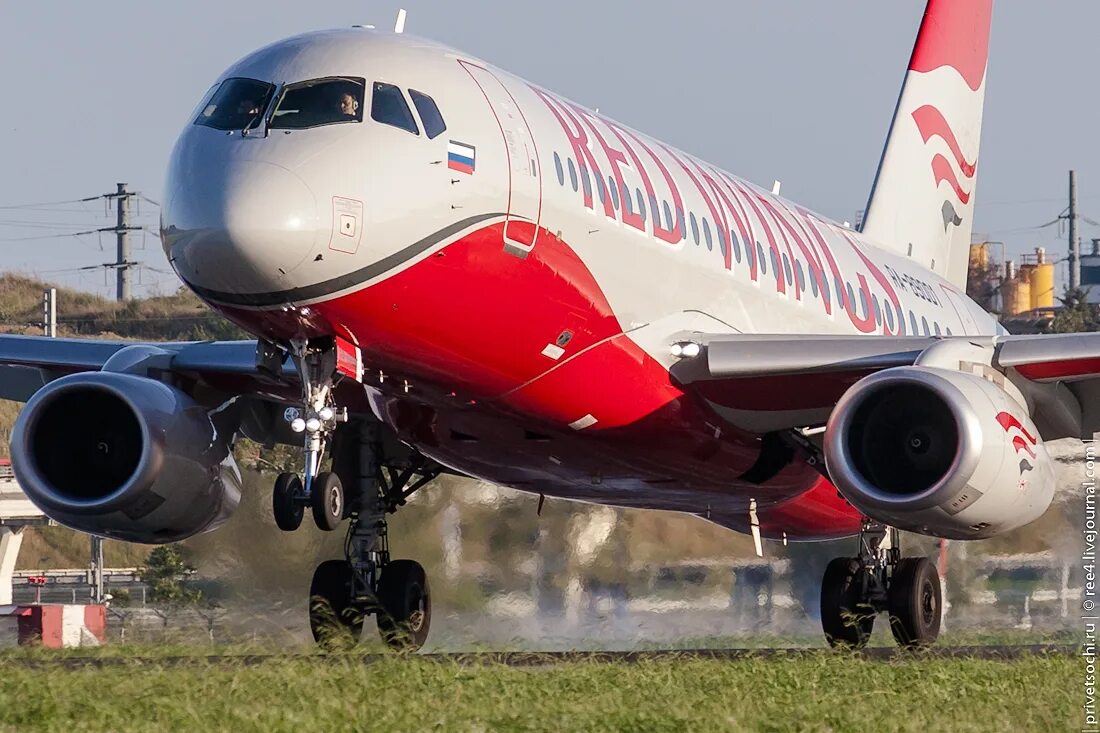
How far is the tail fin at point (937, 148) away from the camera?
27.1 metres

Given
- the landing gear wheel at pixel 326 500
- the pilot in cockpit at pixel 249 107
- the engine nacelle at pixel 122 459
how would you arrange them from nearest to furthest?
the pilot in cockpit at pixel 249 107 → the landing gear wheel at pixel 326 500 → the engine nacelle at pixel 122 459

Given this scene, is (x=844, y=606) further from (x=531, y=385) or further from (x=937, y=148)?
(x=937, y=148)

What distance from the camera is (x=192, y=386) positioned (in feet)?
60.1

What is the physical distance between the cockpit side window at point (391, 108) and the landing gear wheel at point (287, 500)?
2.82 metres

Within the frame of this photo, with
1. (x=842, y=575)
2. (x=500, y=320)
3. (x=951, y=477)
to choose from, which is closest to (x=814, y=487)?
(x=842, y=575)

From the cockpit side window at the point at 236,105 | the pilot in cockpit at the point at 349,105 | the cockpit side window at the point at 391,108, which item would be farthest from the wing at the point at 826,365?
the cockpit side window at the point at 236,105

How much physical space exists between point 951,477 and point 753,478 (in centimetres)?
360

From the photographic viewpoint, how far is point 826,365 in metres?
16.9

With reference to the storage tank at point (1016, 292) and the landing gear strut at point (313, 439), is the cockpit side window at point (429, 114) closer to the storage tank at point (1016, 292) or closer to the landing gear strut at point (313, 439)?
the landing gear strut at point (313, 439)

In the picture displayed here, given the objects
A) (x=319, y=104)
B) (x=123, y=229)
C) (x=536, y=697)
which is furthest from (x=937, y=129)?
(x=123, y=229)

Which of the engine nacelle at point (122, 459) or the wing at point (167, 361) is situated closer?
the engine nacelle at point (122, 459)

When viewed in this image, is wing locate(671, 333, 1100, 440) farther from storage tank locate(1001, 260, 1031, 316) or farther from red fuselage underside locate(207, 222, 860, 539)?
storage tank locate(1001, 260, 1031, 316)

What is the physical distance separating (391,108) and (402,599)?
21.2 ft

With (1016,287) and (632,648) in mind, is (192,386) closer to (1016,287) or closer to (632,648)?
(632,648)
